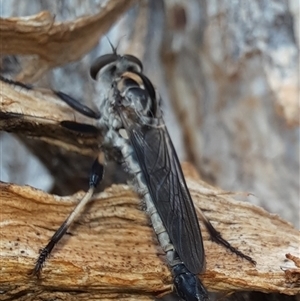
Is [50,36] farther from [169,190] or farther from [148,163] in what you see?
[169,190]

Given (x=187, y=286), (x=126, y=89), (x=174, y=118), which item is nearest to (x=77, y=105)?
(x=126, y=89)

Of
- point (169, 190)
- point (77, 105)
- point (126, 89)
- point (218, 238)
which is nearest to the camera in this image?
point (218, 238)

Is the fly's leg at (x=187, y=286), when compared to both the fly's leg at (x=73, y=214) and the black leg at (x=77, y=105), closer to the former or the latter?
the fly's leg at (x=73, y=214)

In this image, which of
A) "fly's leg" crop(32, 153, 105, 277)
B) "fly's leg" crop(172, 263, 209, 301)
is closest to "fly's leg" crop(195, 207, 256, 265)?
"fly's leg" crop(172, 263, 209, 301)

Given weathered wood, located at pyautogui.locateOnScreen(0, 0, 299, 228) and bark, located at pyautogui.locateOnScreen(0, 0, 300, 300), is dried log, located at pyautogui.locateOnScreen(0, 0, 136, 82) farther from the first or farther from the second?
weathered wood, located at pyautogui.locateOnScreen(0, 0, 299, 228)

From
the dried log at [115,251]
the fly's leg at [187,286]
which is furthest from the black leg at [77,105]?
the fly's leg at [187,286]

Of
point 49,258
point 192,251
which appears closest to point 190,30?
point 192,251

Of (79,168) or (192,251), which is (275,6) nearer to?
(79,168)
